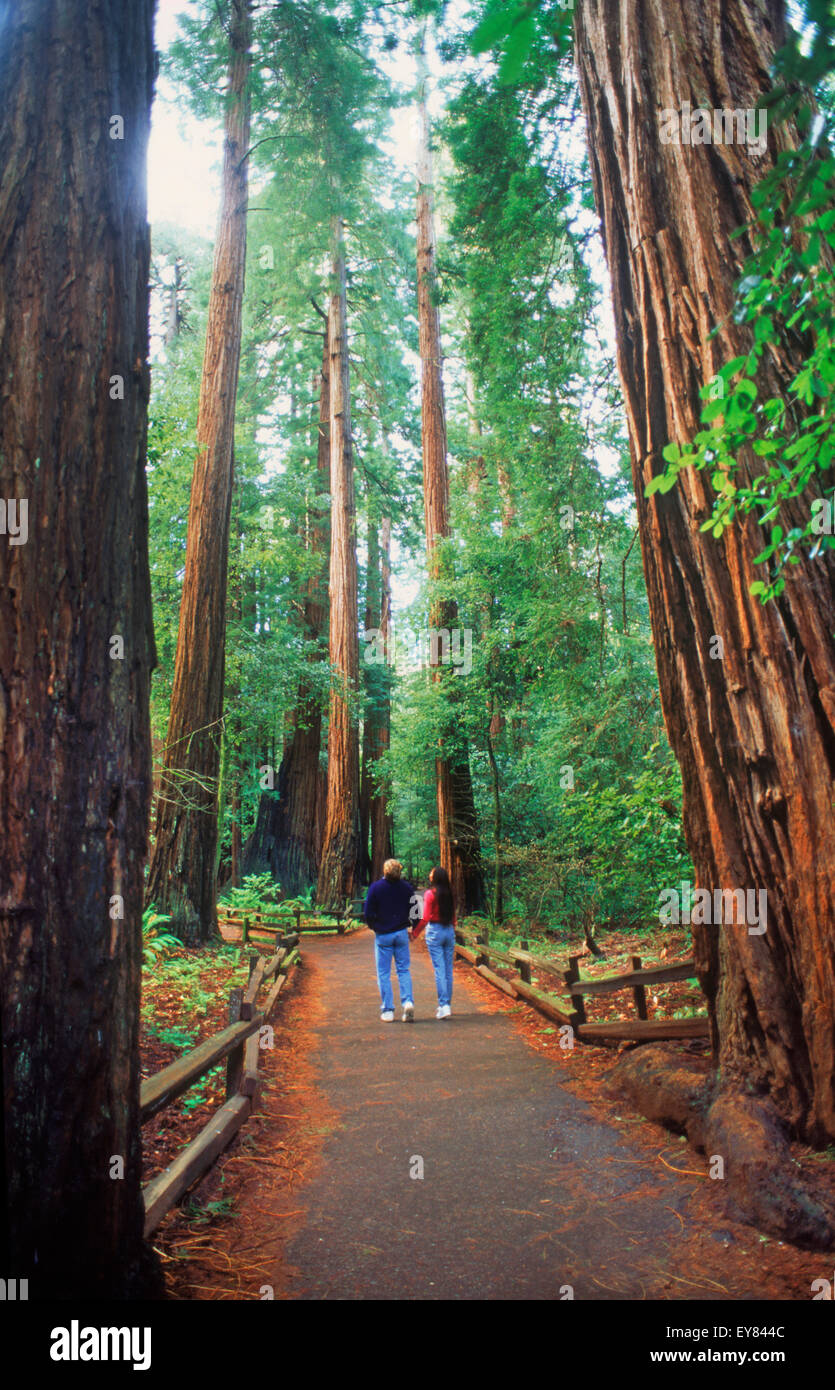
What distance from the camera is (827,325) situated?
2.20 metres

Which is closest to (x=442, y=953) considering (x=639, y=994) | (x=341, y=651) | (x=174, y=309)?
(x=639, y=994)

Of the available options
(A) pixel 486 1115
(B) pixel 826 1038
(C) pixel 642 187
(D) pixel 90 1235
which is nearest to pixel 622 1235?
(B) pixel 826 1038

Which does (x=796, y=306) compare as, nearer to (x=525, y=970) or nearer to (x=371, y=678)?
(x=525, y=970)

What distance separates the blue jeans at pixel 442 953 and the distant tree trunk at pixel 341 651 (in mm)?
10114

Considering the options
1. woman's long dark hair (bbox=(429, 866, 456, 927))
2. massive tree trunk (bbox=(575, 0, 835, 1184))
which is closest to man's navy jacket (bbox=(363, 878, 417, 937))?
woman's long dark hair (bbox=(429, 866, 456, 927))

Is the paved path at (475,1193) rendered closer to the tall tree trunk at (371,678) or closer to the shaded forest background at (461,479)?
the shaded forest background at (461,479)

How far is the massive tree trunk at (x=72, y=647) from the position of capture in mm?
2441

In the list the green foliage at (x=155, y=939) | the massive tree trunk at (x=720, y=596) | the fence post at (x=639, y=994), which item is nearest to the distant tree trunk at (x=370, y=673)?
the green foliage at (x=155, y=939)

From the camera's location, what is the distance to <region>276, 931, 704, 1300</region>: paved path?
3.25 metres

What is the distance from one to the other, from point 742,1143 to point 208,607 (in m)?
9.40

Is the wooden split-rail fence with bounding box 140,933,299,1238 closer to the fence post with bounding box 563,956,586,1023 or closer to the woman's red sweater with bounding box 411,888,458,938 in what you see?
the fence post with bounding box 563,956,586,1023

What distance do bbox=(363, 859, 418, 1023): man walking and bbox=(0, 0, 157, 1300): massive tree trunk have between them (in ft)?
18.5

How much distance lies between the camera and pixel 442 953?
859cm

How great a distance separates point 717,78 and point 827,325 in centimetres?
343
